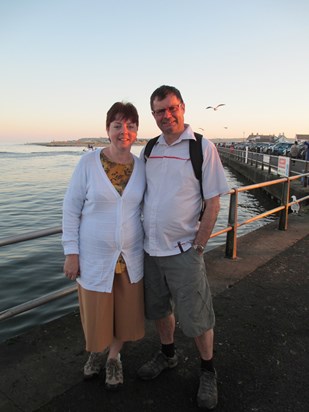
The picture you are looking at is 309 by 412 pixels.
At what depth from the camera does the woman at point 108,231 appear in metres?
2.30

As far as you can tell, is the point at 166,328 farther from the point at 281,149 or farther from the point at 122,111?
the point at 281,149

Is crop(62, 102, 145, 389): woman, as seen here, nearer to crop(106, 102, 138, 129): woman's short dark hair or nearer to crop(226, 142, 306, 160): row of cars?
crop(106, 102, 138, 129): woman's short dark hair

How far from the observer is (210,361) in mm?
2477

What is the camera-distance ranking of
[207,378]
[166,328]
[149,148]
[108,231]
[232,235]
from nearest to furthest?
[108,231]
[207,378]
[149,148]
[166,328]
[232,235]

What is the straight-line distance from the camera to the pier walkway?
2.33m

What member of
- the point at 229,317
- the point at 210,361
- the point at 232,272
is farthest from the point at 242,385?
the point at 232,272

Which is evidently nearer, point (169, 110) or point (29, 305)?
point (169, 110)

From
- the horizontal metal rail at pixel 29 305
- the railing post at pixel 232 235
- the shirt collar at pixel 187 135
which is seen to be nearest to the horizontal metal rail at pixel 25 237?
the horizontal metal rail at pixel 29 305

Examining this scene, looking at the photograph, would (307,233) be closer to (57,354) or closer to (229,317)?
(229,317)

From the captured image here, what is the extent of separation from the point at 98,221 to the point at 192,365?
52.5 inches

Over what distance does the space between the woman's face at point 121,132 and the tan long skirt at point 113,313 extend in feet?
2.74

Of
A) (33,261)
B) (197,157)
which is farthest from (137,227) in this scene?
(33,261)

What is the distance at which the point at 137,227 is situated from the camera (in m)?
2.42

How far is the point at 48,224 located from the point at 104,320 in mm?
10212
